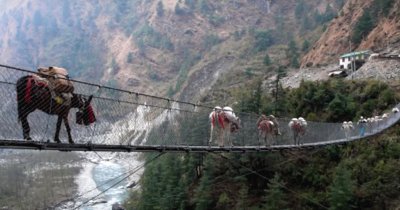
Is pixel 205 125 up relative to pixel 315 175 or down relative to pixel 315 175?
up

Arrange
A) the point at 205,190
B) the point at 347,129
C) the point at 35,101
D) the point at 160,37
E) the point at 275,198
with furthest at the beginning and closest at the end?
the point at 160,37
the point at 205,190
the point at 275,198
the point at 347,129
the point at 35,101

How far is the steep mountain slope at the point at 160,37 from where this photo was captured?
76.1 meters

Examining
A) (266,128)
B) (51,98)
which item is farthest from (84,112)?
(266,128)

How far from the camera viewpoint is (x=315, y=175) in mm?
19281

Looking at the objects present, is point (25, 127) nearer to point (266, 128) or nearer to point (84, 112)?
point (84, 112)

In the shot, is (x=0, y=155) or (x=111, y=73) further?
(x=111, y=73)

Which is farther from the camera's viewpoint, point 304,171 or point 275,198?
point 304,171

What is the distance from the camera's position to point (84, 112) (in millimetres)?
5656

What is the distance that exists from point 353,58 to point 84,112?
105ft

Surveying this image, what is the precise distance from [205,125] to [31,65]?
12040cm

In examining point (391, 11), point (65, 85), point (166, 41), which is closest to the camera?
point (65, 85)

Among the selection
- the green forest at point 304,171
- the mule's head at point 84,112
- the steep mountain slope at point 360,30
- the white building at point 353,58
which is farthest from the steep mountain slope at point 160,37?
the mule's head at point 84,112

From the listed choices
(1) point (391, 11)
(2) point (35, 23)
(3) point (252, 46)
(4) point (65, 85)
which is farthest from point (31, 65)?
(4) point (65, 85)

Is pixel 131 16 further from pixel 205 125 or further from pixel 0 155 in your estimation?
pixel 205 125
